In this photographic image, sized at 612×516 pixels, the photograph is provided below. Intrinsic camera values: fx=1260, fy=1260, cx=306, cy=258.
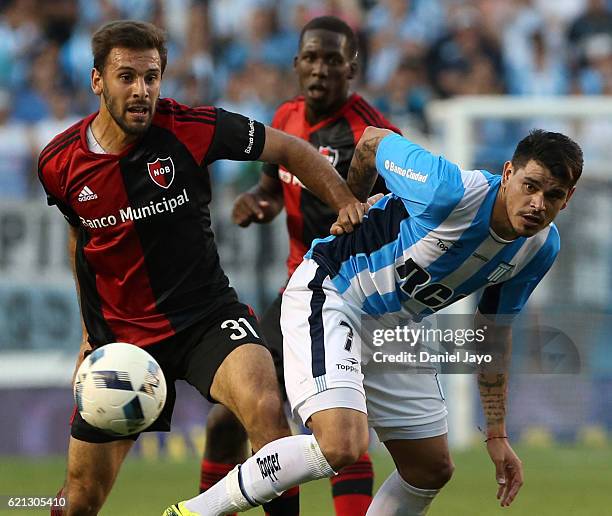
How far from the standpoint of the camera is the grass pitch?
322 inches

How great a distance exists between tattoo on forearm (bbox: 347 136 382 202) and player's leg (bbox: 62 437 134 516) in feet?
5.16

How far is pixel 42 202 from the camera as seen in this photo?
472 inches

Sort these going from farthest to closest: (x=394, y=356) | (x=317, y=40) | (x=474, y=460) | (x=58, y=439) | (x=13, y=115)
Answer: (x=13, y=115), (x=58, y=439), (x=474, y=460), (x=317, y=40), (x=394, y=356)

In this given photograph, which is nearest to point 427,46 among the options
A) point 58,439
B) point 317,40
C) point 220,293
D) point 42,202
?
point 42,202

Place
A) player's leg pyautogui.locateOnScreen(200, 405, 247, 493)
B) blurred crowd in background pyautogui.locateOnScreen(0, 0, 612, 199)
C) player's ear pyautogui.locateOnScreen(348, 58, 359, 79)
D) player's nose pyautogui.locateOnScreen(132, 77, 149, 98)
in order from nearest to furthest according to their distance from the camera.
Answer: player's nose pyautogui.locateOnScreen(132, 77, 149, 98) < player's leg pyautogui.locateOnScreen(200, 405, 247, 493) < player's ear pyautogui.locateOnScreen(348, 58, 359, 79) < blurred crowd in background pyautogui.locateOnScreen(0, 0, 612, 199)

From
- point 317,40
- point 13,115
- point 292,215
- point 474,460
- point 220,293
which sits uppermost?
point 13,115

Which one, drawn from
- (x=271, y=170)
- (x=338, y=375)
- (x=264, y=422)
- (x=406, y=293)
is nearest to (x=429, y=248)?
(x=406, y=293)

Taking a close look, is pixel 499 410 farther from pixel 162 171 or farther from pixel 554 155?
pixel 162 171

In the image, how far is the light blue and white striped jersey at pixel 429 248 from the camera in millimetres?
5297

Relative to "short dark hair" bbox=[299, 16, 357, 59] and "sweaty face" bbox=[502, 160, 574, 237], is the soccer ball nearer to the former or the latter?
"sweaty face" bbox=[502, 160, 574, 237]

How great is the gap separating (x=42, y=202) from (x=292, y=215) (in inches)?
211

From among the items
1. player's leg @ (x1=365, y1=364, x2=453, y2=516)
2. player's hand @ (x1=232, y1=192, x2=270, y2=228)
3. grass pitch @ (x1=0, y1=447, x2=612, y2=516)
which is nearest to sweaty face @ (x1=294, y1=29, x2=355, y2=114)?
player's hand @ (x1=232, y1=192, x2=270, y2=228)

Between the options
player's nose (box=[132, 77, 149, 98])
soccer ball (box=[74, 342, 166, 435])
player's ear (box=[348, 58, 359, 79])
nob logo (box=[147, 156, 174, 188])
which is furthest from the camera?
player's ear (box=[348, 58, 359, 79])

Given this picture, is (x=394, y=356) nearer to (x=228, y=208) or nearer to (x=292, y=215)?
(x=292, y=215)
